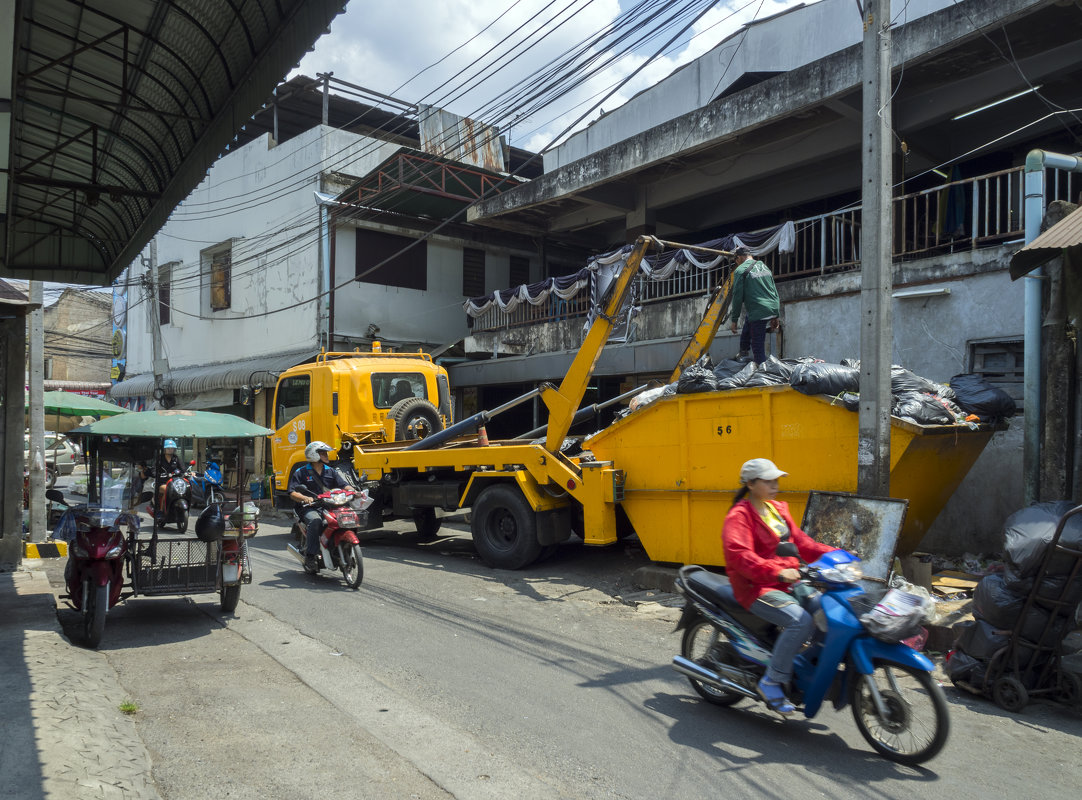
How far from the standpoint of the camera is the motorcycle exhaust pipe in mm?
4355

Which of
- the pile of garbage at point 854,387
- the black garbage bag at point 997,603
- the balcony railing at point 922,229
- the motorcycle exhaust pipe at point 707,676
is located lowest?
the motorcycle exhaust pipe at point 707,676

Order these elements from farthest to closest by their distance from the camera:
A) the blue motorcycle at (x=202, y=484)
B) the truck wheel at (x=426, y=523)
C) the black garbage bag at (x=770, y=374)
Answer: the blue motorcycle at (x=202, y=484)
the truck wheel at (x=426, y=523)
the black garbage bag at (x=770, y=374)

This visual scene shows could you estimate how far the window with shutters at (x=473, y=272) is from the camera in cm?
2148

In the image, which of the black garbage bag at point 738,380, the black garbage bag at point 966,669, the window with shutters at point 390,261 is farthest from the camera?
the window with shutters at point 390,261

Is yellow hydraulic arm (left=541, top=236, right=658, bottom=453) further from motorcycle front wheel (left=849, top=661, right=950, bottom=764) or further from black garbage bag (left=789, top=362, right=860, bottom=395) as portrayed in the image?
motorcycle front wheel (left=849, top=661, right=950, bottom=764)

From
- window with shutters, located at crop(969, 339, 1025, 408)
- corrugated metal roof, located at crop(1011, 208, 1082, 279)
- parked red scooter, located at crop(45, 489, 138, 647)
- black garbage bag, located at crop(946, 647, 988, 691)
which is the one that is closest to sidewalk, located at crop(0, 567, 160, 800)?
parked red scooter, located at crop(45, 489, 138, 647)

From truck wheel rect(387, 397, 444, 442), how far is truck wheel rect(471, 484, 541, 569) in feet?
7.37

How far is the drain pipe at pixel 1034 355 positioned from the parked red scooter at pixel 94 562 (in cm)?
782

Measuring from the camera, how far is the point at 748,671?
438 centimetres

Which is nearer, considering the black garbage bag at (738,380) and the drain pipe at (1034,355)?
the drain pipe at (1034,355)

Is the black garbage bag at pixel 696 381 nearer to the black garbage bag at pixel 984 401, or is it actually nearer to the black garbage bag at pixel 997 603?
the black garbage bag at pixel 984 401

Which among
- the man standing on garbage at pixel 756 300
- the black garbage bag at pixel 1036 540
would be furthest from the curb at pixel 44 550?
the black garbage bag at pixel 1036 540

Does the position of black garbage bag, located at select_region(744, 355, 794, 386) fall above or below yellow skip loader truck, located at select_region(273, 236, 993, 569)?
above

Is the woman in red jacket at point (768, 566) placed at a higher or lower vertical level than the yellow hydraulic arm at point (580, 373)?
lower
